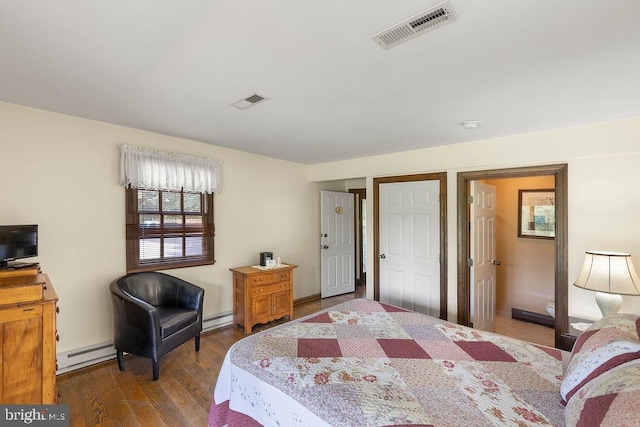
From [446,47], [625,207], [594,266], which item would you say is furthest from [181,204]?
[625,207]

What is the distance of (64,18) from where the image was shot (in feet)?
4.31

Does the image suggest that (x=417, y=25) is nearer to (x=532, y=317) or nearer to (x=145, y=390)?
(x=145, y=390)

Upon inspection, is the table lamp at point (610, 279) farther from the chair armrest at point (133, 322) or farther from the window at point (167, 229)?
the window at point (167, 229)

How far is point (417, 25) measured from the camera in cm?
133

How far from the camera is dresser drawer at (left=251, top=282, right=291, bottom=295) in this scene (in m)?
3.62

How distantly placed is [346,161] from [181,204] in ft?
7.87

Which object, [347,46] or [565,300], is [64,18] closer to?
[347,46]

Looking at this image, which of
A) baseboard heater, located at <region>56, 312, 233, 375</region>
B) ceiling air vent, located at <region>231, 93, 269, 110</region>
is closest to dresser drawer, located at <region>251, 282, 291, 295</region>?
baseboard heater, located at <region>56, 312, 233, 375</region>

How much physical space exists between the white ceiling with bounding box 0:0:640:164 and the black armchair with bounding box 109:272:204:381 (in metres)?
1.61

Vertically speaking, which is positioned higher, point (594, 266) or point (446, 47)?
Answer: point (446, 47)

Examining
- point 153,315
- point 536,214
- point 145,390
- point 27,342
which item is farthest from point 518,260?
point 27,342

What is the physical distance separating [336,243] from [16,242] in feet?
13.4

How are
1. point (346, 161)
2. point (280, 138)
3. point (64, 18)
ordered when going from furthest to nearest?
point (346, 161), point (280, 138), point (64, 18)

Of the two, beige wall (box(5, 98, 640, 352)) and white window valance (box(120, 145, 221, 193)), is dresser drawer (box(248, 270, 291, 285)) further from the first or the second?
white window valance (box(120, 145, 221, 193))
